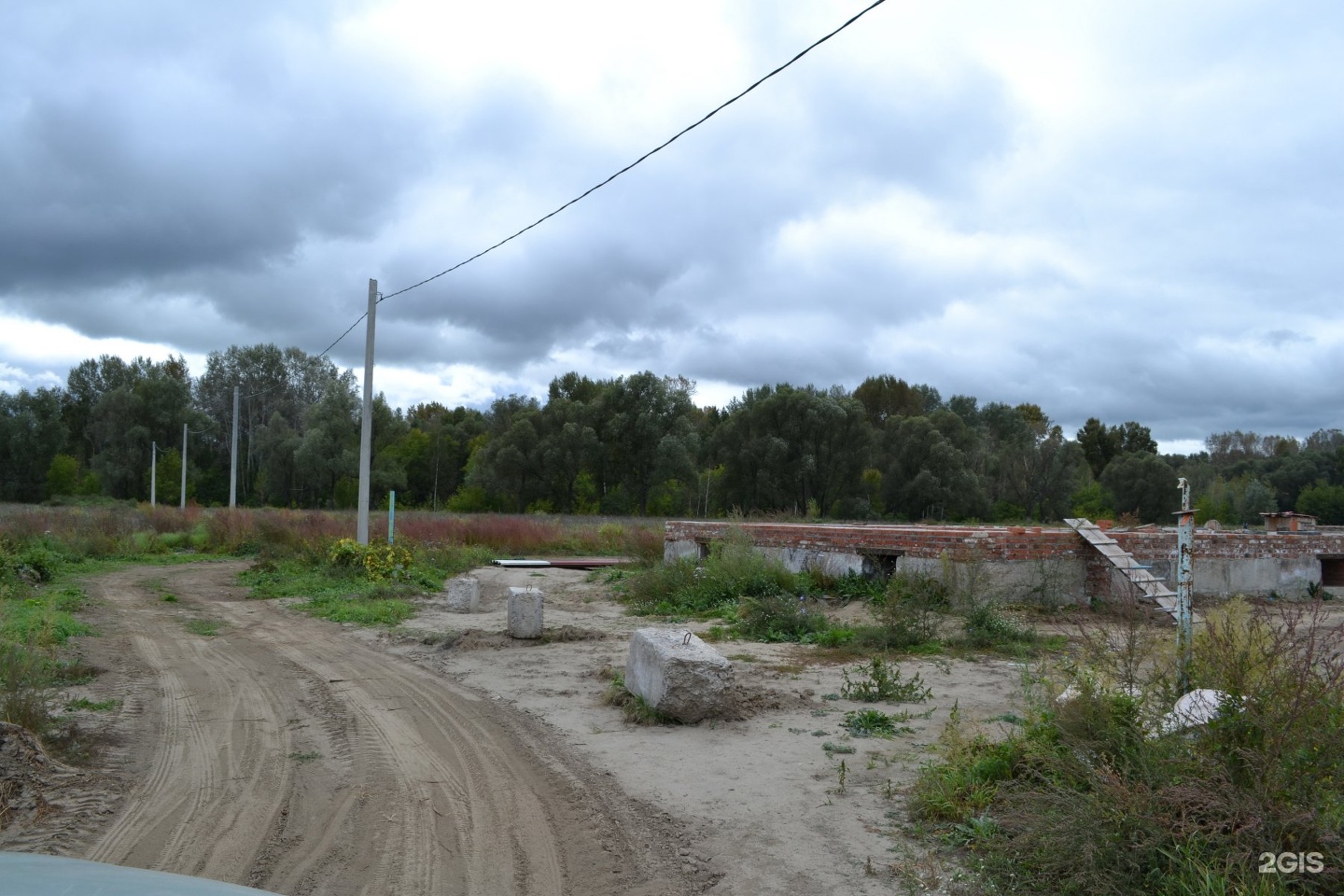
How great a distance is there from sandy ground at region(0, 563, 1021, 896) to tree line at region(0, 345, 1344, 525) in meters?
42.6

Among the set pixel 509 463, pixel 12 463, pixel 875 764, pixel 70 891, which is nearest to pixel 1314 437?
pixel 509 463

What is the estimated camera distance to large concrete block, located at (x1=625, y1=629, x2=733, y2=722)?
297 inches

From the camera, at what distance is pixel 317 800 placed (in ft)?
18.6

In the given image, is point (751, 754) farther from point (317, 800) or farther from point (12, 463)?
point (12, 463)

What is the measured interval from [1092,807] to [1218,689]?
1.17 m

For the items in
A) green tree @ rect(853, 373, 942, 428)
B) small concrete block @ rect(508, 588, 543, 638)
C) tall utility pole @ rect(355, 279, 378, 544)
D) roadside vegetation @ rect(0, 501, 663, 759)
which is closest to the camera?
roadside vegetation @ rect(0, 501, 663, 759)

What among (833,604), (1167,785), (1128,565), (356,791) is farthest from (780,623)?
(1167,785)

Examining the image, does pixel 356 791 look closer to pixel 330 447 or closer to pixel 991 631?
pixel 991 631

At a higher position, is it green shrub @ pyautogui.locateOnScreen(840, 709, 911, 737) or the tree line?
the tree line

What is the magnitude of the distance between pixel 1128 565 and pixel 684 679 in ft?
31.2

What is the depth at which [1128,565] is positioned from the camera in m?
14.1

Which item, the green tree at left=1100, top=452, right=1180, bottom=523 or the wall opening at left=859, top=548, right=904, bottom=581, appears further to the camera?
the green tree at left=1100, top=452, right=1180, bottom=523

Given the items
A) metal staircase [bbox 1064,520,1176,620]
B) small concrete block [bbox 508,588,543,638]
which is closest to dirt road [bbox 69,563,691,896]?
small concrete block [bbox 508,588,543,638]

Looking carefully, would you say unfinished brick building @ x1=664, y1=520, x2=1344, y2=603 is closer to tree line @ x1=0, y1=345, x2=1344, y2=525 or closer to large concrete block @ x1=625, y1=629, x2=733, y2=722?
large concrete block @ x1=625, y1=629, x2=733, y2=722
